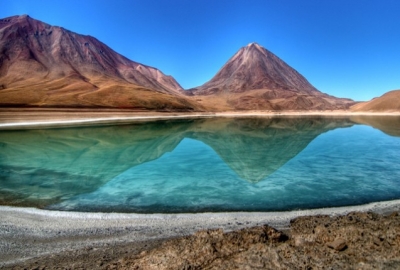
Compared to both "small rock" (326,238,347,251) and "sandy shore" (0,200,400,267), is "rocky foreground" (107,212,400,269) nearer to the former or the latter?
"small rock" (326,238,347,251)

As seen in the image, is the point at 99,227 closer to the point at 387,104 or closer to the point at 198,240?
the point at 198,240

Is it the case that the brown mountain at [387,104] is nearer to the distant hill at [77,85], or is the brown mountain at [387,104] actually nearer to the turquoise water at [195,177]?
the distant hill at [77,85]

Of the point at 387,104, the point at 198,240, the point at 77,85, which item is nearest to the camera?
the point at 198,240

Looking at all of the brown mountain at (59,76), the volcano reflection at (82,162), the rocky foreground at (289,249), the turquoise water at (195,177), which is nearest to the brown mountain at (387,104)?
the brown mountain at (59,76)

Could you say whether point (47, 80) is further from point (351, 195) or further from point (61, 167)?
point (351, 195)

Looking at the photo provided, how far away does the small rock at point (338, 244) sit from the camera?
4.95 meters

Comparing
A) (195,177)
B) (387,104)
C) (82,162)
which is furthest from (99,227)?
(387,104)

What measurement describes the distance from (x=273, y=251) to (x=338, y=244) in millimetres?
1221

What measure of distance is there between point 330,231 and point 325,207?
478cm

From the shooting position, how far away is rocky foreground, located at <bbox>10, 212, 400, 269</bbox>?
181 inches

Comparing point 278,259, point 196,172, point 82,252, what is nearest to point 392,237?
point 278,259

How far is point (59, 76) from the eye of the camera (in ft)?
463

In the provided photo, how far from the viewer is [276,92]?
171m

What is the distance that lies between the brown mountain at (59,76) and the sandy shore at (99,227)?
72.2 meters
